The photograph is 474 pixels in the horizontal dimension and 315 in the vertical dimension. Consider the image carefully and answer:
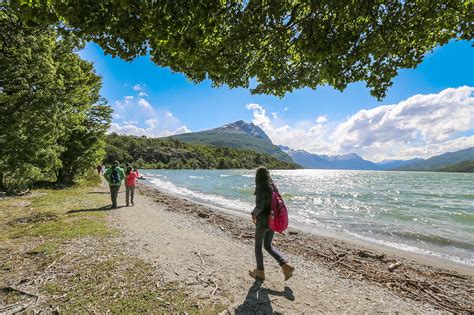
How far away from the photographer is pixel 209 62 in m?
6.54

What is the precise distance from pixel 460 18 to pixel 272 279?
782 cm

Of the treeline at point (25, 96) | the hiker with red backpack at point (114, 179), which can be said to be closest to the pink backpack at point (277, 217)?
the treeline at point (25, 96)

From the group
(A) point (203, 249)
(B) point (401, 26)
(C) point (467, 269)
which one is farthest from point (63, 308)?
(C) point (467, 269)

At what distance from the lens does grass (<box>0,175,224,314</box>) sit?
4953 millimetres

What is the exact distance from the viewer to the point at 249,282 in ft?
20.9

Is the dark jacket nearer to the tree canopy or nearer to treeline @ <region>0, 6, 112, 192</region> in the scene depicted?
the tree canopy

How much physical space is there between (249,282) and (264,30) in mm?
6759

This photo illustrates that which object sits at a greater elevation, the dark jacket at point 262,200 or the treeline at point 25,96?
the treeline at point 25,96

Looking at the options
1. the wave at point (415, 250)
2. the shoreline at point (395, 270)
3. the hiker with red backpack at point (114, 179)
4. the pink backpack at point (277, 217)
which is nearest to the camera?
the pink backpack at point (277, 217)

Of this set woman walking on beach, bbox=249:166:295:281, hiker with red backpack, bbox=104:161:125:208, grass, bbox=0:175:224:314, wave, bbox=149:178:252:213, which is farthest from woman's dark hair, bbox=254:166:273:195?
wave, bbox=149:178:252:213

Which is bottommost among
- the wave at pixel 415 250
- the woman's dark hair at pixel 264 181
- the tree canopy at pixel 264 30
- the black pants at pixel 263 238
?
the wave at pixel 415 250

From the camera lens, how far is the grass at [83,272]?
4953 millimetres

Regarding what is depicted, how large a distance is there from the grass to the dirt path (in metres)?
0.49

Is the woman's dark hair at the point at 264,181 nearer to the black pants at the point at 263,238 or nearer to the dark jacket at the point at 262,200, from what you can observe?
the dark jacket at the point at 262,200
